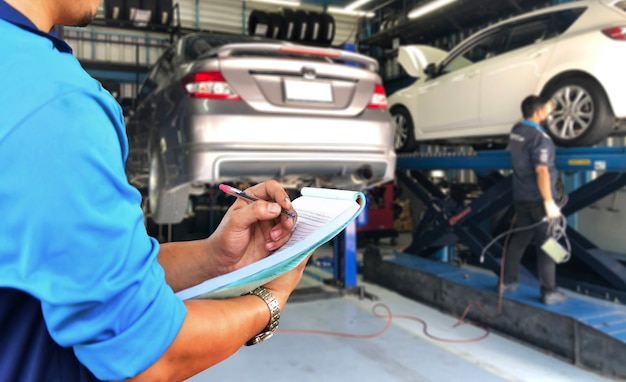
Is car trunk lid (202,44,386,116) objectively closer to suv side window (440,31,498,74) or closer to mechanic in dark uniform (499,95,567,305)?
mechanic in dark uniform (499,95,567,305)

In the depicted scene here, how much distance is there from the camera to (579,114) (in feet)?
13.5

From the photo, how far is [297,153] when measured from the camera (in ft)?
11.2

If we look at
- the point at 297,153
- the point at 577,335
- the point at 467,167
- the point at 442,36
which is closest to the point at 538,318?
the point at 577,335

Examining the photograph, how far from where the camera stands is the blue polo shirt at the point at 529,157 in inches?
156

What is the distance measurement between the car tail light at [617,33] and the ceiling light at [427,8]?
5533 millimetres

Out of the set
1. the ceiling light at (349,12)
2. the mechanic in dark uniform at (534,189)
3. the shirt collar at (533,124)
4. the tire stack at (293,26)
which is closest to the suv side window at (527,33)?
the mechanic in dark uniform at (534,189)

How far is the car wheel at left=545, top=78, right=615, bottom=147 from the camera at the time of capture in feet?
12.9

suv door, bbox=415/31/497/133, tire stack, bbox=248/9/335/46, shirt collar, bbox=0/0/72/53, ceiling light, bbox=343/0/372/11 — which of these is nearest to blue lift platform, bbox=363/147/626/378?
suv door, bbox=415/31/497/133

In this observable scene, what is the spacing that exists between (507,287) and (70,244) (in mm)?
4246

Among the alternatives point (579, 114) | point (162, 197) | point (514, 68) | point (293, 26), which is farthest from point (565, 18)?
point (293, 26)

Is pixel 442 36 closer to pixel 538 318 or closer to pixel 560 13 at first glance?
pixel 560 13

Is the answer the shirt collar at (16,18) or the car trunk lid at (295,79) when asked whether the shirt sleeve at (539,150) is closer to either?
the car trunk lid at (295,79)

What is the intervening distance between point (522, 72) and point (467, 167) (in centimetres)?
104

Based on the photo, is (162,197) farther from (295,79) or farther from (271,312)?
(271,312)
